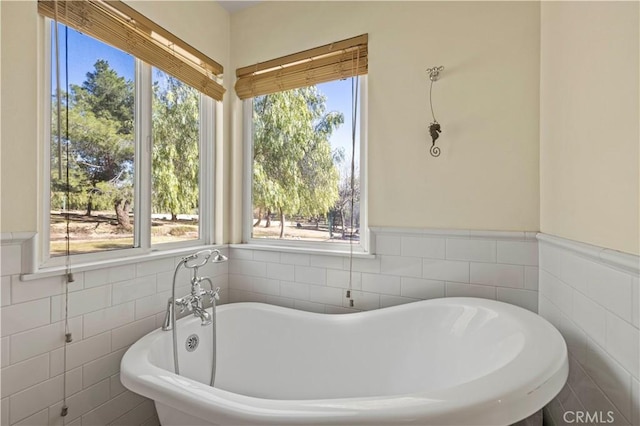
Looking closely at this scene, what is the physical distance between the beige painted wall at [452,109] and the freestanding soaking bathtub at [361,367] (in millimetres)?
505

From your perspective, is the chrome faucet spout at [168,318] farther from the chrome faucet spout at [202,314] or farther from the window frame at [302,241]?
the window frame at [302,241]

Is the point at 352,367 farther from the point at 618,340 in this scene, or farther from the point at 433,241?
the point at 618,340


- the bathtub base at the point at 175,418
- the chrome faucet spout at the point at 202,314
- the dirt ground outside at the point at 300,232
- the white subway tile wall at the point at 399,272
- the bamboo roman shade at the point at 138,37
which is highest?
the bamboo roman shade at the point at 138,37

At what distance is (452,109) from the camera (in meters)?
1.54

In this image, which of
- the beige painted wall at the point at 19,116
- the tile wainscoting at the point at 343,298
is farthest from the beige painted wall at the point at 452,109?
the beige painted wall at the point at 19,116

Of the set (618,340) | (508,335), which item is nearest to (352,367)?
(508,335)

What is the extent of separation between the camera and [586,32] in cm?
102

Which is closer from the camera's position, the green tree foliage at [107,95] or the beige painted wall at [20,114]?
the beige painted wall at [20,114]

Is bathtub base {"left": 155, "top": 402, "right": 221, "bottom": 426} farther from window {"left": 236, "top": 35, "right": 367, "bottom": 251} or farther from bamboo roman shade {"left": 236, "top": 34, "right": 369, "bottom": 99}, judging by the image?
bamboo roman shade {"left": 236, "top": 34, "right": 369, "bottom": 99}

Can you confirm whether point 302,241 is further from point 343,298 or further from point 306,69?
point 306,69

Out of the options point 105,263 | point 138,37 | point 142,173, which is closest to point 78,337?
point 105,263

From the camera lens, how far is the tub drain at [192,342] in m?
1.43

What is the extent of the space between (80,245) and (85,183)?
289 millimetres

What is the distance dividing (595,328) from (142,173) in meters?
2.05
